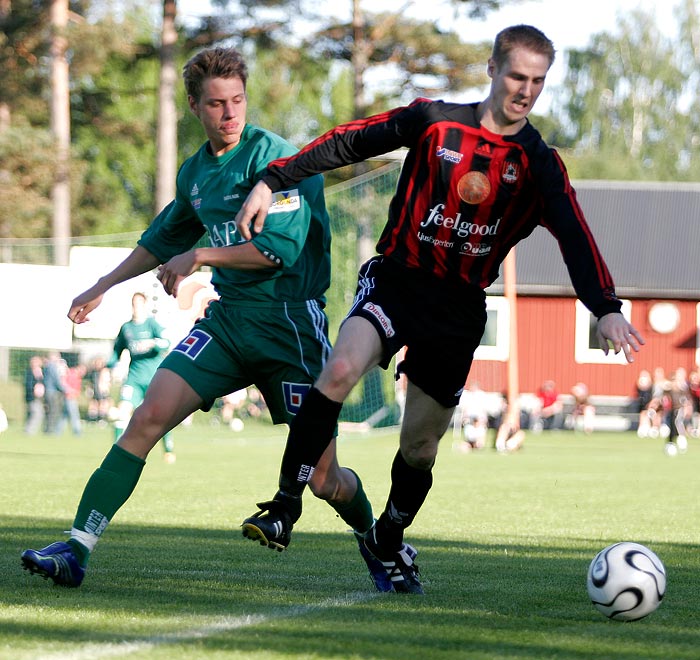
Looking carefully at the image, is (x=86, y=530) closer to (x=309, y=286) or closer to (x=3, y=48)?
(x=309, y=286)

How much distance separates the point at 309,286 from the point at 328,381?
903mm

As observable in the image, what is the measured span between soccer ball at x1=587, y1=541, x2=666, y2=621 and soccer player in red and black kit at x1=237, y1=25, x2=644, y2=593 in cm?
87

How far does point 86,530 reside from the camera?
5527 millimetres

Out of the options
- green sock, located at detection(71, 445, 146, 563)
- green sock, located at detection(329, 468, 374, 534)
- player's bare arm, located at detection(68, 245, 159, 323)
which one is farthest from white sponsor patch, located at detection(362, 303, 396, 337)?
player's bare arm, located at detection(68, 245, 159, 323)

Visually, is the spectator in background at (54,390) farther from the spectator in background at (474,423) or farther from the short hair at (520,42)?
the short hair at (520,42)

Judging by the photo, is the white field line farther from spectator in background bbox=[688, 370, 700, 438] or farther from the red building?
the red building

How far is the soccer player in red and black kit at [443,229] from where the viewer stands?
5215 mm

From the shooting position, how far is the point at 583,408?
3984cm

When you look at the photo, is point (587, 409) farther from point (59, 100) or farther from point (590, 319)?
point (59, 100)

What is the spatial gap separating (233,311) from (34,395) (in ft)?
66.9

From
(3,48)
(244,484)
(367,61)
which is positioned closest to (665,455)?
(244,484)

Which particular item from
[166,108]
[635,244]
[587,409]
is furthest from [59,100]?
[635,244]

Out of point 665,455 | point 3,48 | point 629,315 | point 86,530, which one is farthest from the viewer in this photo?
point 629,315

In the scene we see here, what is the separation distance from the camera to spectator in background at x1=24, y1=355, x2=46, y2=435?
82.5 ft
